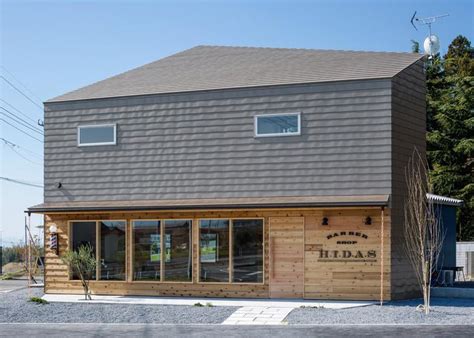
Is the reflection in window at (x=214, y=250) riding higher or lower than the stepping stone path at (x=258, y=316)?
higher

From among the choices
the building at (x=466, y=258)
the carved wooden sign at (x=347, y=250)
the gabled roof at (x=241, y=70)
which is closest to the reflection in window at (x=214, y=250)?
the carved wooden sign at (x=347, y=250)

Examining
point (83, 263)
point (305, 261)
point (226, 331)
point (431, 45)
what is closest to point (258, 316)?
point (226, 331)

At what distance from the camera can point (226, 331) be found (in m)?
12.0

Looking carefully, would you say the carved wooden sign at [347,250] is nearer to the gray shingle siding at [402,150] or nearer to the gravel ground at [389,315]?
the gray shingle siding at [402,150]

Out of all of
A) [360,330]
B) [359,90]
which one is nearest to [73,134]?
[359,90]

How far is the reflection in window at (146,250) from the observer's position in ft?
56.1

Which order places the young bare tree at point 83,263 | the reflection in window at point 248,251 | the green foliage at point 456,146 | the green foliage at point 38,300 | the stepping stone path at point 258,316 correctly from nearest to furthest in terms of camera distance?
the stepping stone path at point 258,316
the green foliage at point 38,300
the reflection in window at point 248,251
the young bare tree at point 83,263
the green foliage at point 456,146

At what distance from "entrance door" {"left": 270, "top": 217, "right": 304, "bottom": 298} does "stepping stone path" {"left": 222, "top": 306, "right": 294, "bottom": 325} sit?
1417mm

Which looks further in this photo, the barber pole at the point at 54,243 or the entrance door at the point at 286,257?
the barber pole at the point at 54,243

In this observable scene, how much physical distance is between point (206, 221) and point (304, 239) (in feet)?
8.03

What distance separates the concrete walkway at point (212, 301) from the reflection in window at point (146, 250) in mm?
665

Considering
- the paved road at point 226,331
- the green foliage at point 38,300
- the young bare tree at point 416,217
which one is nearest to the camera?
the paved road at point 226,331

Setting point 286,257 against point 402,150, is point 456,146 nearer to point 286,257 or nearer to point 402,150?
point 402,150

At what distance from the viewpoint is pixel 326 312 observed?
13.8 m
